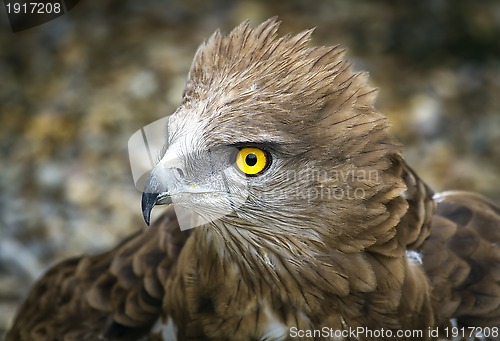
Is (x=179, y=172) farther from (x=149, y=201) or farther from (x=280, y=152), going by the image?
(x=280, y=152)

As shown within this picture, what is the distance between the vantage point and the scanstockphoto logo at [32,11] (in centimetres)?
531

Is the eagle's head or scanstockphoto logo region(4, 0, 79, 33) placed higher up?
scanstockphoto logo region(4, 0, 79, 33)

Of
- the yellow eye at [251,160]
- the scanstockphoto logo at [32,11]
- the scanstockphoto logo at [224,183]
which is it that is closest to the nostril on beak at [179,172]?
the scanstockphoto logo at [224,183]

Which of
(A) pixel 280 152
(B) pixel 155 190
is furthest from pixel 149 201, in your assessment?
(A) pixel 280 152

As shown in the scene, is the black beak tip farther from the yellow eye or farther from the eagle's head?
the yellow eye

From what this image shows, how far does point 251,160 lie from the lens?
251cm

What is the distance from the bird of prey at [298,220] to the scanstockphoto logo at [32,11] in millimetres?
2702

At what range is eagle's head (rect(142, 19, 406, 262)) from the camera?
248 cm

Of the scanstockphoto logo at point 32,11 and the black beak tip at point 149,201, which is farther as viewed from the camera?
the scanstockphoto logo at point 32,11

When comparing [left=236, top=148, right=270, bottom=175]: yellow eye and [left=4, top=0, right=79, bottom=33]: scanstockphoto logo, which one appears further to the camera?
[left=4, top=0, right=79, bottom=33]: scanstockphoto logo

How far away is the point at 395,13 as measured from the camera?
6137 millimetres

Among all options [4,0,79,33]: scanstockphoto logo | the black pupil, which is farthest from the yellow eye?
[4,0,79,33]: scanstockphoto logo

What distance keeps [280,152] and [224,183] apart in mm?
199

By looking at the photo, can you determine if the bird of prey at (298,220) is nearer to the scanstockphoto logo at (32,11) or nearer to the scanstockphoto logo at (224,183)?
the scanstockphoto logo at (224,183)
